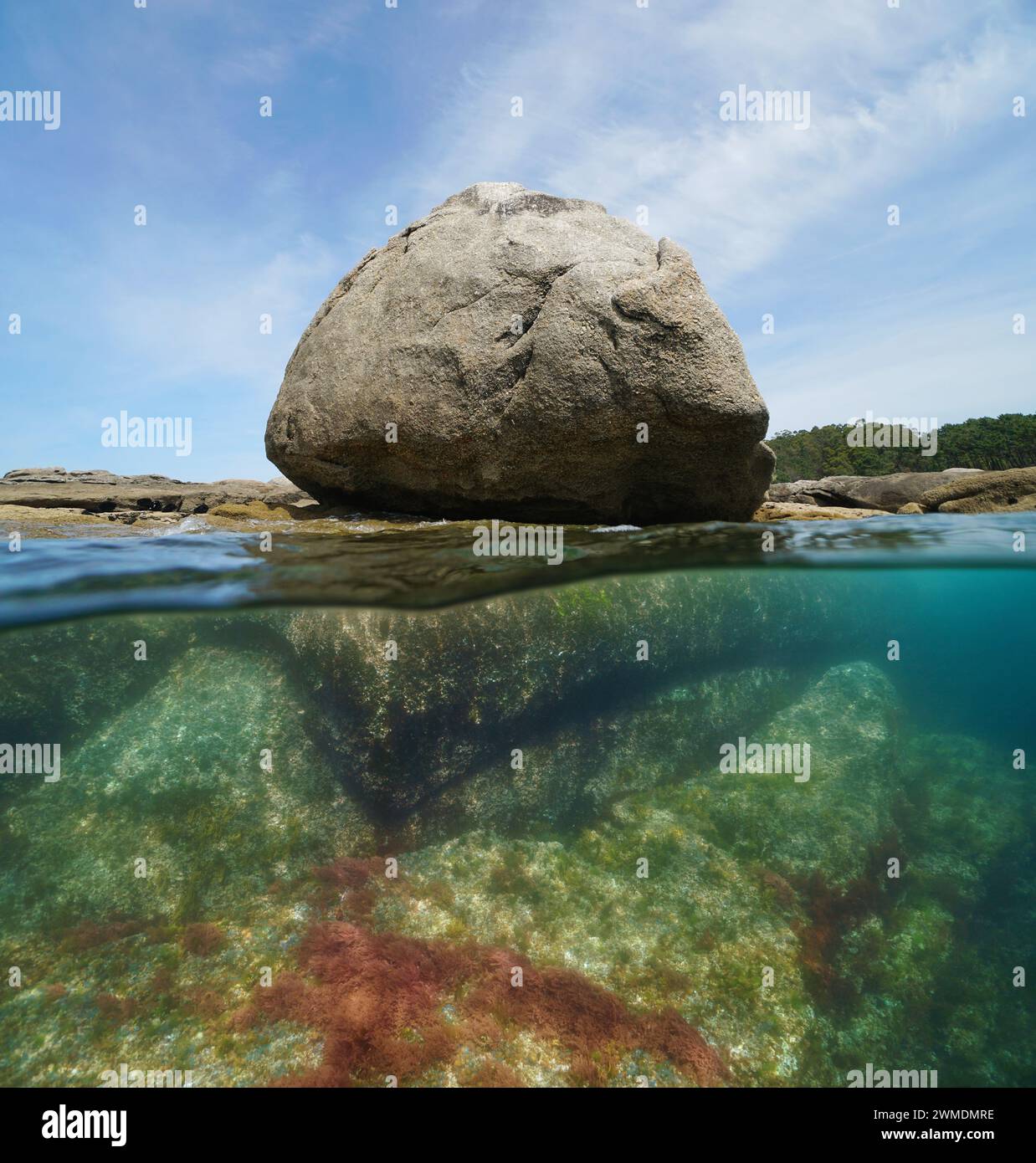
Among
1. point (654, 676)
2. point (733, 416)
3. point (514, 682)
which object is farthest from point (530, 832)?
point (733, 416)

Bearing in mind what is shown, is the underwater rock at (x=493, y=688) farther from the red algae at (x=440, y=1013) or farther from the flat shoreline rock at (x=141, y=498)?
the flat shoreline rock at (x=141, y=498)

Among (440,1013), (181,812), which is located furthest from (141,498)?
(440,1013)

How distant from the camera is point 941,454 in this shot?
4969cm

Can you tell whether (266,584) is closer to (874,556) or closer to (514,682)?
(514,682)

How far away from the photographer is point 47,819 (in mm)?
6480

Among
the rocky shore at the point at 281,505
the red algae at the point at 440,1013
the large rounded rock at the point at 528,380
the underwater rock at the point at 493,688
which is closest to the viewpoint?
the red algae at the point at 440,1013

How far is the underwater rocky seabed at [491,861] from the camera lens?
4.79m

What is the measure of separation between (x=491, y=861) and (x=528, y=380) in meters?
5.03

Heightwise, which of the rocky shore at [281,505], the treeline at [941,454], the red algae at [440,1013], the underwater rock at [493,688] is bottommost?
the red algae at [440,1013]

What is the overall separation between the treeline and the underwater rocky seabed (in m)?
41.3

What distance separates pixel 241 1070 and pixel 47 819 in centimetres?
373

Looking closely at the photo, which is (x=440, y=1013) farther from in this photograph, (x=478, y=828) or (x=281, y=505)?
(x=281, y=505)

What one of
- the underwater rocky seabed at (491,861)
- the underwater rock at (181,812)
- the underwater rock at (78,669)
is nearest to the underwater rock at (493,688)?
the underwater rocky seabed at (491,861)

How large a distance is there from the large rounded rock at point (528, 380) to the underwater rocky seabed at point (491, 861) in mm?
1454
